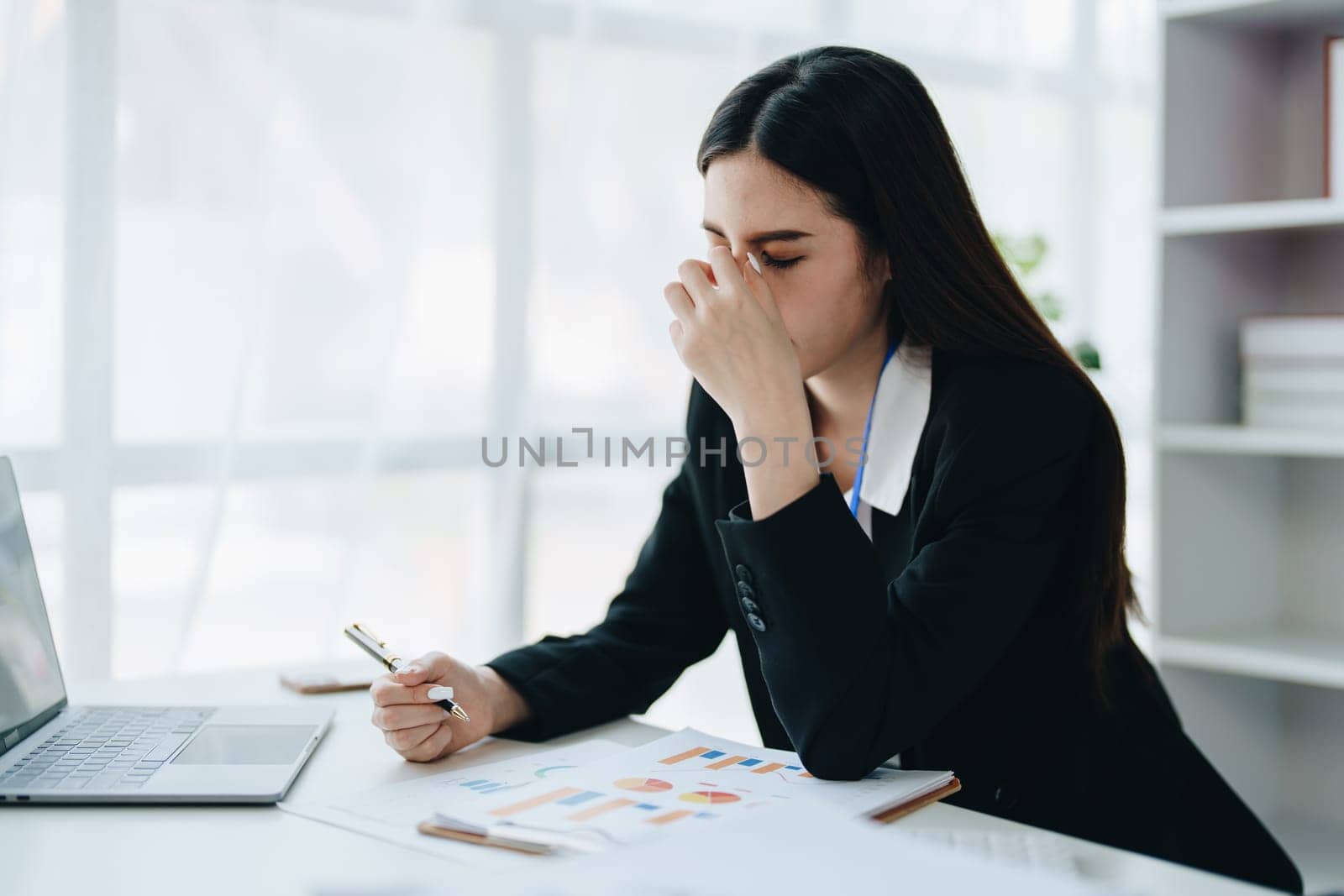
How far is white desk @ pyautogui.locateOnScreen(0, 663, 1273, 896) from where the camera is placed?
0.77 m

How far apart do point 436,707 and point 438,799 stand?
0.14 metres

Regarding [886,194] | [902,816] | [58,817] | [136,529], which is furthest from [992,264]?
[136,529]

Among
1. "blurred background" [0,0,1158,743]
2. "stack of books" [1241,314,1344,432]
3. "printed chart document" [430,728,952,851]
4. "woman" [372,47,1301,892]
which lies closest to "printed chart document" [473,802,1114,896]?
"printed chart document" [430,728,952,851]

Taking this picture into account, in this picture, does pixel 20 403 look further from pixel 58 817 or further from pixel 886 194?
pixel 886 194

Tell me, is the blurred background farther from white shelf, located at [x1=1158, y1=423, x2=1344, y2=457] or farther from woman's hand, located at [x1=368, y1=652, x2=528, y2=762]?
woman's hand, located at [x1=368, y1=652, x2=528, y2=762]

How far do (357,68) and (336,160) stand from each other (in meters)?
0.15

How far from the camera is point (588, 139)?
2240mm

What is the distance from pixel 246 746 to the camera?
3.45ft

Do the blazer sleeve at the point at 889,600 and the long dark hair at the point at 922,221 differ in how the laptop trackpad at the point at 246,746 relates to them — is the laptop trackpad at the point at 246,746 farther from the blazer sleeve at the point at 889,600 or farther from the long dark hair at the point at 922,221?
the long dark hair at the point at 922,221

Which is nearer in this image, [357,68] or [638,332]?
[357,68]

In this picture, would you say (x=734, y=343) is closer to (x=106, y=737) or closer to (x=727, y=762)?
(x=727, y=762)

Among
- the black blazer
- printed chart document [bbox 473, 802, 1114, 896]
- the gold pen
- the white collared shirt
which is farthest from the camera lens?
the white collared shirt

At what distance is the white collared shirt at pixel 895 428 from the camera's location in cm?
125

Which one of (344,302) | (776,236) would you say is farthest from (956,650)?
(344,302)
